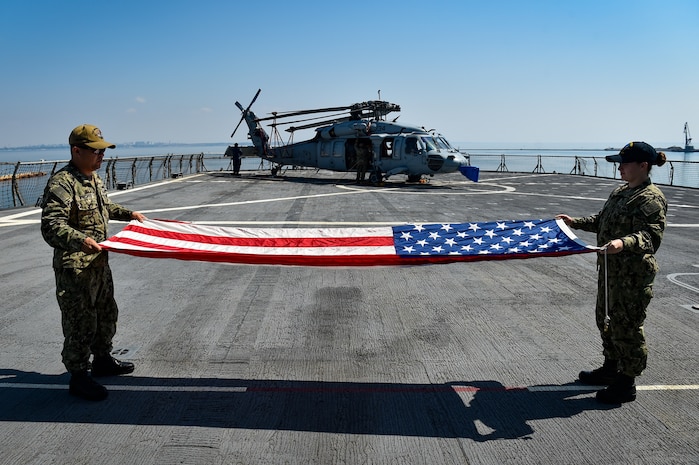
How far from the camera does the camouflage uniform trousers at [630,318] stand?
4.17 m

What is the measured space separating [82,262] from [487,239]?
4.06 metres

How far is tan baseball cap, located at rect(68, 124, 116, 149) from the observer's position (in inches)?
174

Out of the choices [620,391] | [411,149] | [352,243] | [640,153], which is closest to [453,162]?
[411,149]

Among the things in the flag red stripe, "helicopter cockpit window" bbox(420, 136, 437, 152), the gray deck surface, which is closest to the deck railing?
the gray deck surface

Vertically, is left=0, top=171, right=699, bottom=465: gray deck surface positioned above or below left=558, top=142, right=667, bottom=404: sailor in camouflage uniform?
below

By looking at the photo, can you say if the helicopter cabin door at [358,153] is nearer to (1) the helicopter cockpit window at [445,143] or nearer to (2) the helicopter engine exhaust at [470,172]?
(1) the helicopter cockpit window at [445,143]

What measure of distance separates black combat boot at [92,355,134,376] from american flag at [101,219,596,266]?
3.49ft

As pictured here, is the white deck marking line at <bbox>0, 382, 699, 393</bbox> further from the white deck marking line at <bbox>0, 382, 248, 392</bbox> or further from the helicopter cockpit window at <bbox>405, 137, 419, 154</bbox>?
the helicopter cockpit window at <bbox>405, 137, 419, 154</bbox>

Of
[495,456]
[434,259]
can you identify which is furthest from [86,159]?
[495,456]

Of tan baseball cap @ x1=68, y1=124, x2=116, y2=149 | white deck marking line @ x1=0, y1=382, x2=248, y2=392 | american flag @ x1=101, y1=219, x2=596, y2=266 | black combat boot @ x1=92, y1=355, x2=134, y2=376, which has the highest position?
tan baseball cap @ x1=68, y1=124, x2=116, y2=149

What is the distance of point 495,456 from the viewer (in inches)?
137

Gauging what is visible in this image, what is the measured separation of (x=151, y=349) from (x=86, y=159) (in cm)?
213

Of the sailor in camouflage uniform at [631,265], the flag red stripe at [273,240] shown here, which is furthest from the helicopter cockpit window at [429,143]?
the sailor in camouflage uniform at [631,265]

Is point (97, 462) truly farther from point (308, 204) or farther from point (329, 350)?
point (308, 204)
